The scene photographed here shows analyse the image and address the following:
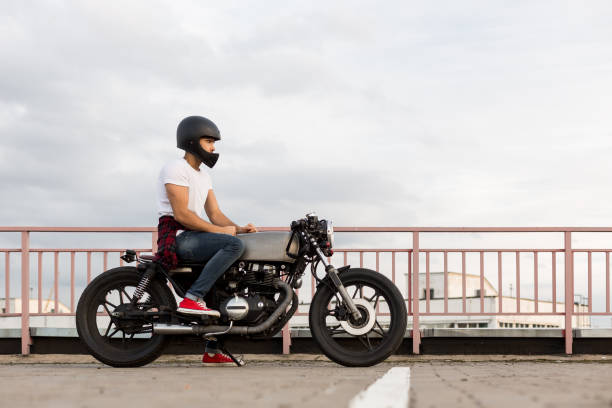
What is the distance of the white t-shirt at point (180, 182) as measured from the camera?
5.88 meters

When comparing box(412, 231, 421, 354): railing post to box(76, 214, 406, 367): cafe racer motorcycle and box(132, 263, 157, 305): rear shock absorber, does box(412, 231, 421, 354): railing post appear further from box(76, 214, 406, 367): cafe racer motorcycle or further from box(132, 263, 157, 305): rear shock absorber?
box(132, 263, 157, 305): rear shock absorber

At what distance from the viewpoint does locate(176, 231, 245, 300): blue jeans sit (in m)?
5.69

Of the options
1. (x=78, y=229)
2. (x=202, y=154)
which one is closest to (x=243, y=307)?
(x=202, y=154)

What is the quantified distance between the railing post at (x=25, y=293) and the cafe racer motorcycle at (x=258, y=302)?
9.78 ft

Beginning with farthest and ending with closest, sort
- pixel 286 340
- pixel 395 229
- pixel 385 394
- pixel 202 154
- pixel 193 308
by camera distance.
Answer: pixel 395 229 < pixel 286 340 < pixel 202 154 < pixel 193 308 < pixel 385 394

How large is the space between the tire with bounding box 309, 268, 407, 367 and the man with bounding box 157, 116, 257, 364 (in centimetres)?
72

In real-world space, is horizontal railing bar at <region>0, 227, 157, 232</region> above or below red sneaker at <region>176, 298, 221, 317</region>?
above

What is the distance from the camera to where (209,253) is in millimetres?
5809

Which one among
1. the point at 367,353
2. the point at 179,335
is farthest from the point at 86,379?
the point at 367,353

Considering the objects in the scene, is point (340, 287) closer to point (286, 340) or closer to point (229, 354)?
point (229, 354)

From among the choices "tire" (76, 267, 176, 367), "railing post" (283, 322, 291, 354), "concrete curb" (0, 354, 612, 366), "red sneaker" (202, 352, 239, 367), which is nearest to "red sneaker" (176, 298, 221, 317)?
"tire" (76, 267, 176, 367)

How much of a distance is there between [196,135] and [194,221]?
0.72 metres

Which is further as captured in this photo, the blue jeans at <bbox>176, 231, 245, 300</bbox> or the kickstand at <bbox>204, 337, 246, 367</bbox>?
the kickstand at <bbox>204, 337, 246, 367</bbox>

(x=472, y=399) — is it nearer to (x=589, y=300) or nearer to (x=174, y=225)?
(x=174, y=225)
